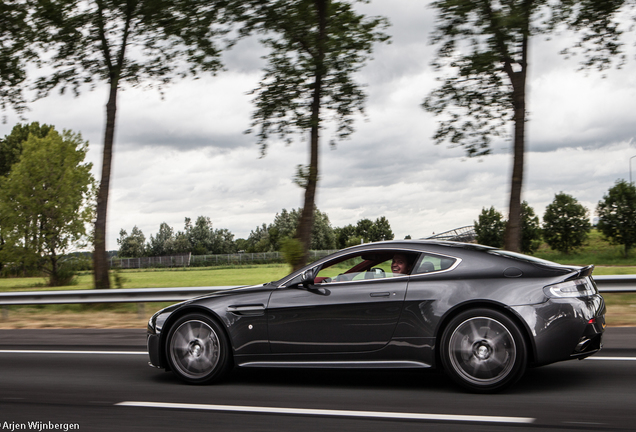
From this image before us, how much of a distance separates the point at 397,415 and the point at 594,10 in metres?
11.9

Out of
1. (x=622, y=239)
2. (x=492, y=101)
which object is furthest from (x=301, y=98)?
(x=622, y=239)

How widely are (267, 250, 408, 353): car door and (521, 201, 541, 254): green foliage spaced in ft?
253

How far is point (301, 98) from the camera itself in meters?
15.5

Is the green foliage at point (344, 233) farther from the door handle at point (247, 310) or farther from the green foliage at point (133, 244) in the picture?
the door handle at point (247, 310)

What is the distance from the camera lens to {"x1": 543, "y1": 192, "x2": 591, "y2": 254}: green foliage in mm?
81750

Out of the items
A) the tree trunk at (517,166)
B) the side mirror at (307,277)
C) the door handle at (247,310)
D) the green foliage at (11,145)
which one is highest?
the green foliage at (11,145)

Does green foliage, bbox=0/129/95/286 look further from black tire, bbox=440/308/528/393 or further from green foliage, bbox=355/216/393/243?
green foliage, bbox=355/216/393/243

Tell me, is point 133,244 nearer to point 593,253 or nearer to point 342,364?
point 593,253

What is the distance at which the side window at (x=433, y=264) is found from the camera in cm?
526

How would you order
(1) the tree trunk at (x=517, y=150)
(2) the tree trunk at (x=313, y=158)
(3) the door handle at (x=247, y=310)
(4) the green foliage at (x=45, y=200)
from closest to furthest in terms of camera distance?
(3) the door handle at (x=247, y=310) → (1) the tree trunk at (x=517, y=150) → (2) the tree trunk at (x=313, y=158) → (4) the green foliage at (x=45, y=200)

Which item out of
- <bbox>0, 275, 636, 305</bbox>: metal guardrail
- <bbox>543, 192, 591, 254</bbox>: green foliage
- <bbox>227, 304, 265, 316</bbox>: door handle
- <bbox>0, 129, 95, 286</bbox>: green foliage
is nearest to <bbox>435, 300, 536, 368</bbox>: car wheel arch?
<bbox>227, 304, 265, 316</bbox>: door handle

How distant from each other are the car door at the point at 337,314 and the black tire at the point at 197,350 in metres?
0.55

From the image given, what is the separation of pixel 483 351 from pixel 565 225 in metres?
83.8

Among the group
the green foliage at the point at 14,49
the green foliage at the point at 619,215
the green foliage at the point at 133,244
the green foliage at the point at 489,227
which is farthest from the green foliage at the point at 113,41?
the green foliage at the point at 133,244
